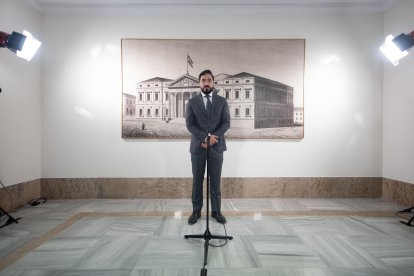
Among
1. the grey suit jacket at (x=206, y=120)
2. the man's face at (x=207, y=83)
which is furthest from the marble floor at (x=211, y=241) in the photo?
the man's face at (x=207, y=83)

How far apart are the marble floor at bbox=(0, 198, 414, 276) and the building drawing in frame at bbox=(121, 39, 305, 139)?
1.31 meters

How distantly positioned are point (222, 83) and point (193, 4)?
4.54 feet

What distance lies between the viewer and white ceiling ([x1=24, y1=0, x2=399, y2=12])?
4.49 meters

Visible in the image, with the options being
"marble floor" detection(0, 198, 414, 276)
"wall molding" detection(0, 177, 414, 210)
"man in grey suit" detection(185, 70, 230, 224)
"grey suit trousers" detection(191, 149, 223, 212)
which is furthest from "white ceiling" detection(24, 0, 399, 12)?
"marble floor" detection(0, 198, 414, 276)

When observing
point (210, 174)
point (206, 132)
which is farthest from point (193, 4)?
point (210, 174)

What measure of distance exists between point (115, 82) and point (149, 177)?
5.61 ft

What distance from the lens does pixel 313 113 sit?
4719 millimetres

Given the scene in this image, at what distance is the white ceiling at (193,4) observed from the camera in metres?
4.49

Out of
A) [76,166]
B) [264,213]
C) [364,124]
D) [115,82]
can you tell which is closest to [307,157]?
[364,124]

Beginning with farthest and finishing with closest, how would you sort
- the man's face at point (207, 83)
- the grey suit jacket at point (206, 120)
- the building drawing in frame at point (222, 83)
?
1. the building drawing in frame at point (222, 83)
2. the grey suit jacket at point (206, 120)
3. the man's face at point (207, 83)

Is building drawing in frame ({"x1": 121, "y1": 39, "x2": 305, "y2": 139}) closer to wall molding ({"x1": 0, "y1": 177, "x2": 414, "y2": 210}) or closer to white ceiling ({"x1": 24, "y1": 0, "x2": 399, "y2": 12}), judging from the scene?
white ceiling ({"x1": 24, "y1": 0, "x2": 399, "y2": 12})

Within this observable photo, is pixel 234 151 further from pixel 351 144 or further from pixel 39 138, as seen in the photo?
pixel 39 138

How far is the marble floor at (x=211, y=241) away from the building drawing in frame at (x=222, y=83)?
1.31 meters

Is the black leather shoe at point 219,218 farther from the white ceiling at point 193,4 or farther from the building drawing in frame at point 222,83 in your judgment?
the white ceiling at point 193,4
